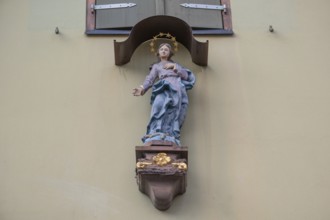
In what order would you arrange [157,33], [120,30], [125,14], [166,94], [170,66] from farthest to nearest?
[125,14]
[120,30]
[157,33]
[170,66]
[166,94]

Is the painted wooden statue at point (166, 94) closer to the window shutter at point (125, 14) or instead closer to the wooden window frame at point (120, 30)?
the wooden window frame at point (120, 30)

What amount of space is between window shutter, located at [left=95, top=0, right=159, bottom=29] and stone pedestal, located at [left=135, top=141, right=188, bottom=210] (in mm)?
1945

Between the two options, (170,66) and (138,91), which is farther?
(170,66)

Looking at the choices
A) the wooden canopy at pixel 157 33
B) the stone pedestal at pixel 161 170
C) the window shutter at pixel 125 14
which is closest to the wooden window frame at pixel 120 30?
the window shutter at pixel 125 14

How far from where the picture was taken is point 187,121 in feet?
21.9

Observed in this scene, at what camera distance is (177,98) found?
636 centimetres

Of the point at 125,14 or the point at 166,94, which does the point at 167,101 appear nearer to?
the point at 166,94

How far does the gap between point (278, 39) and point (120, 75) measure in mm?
1724

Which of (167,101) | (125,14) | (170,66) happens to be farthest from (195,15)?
(167,101)

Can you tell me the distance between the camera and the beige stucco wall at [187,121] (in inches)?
239

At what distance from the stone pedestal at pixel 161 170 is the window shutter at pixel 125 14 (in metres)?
1.95

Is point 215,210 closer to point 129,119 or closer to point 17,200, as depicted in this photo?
point 129,119

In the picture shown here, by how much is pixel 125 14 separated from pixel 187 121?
5.23 ft

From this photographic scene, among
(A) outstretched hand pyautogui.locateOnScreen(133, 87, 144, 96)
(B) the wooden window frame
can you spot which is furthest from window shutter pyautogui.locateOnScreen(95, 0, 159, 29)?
(A) outstretched hand pyautogui.locateOnScreen(133, 87, 144, 96)
